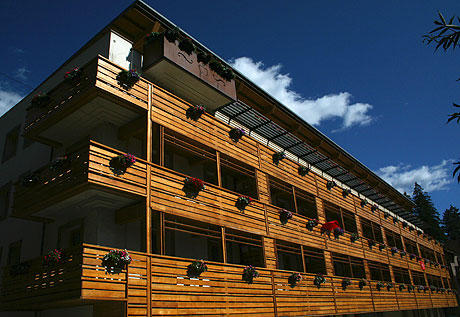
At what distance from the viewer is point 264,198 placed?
21.1 m

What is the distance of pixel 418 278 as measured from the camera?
133 feet

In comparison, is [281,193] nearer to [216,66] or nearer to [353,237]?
[353,237]

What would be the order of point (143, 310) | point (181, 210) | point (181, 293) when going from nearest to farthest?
point (143, 310) < point (181, 293) < point (181, 210)

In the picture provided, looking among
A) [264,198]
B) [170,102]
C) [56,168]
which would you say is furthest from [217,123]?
[56,168]

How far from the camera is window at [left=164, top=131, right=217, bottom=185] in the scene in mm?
17538

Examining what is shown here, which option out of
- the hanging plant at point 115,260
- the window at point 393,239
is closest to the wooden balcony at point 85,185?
the hanging plant at point 115,260

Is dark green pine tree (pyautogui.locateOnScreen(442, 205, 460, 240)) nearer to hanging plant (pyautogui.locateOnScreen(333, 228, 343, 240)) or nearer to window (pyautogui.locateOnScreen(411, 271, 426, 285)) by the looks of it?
window (pyautogui.locateOnScreen(411, 271, 426, 285))

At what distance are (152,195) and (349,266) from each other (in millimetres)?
18391

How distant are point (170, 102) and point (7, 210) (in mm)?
10744

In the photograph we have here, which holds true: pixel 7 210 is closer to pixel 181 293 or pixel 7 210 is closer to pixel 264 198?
pixel 181 293

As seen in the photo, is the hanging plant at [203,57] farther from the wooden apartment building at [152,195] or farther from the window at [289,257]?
the window at [289,257]

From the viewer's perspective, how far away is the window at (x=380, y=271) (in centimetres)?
3123

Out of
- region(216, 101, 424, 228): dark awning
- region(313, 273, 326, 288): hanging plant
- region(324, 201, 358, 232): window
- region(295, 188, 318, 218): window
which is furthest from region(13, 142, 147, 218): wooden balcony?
region(324, 201, 358, 232): window

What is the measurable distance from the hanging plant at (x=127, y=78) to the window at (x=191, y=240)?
537 centimetres
